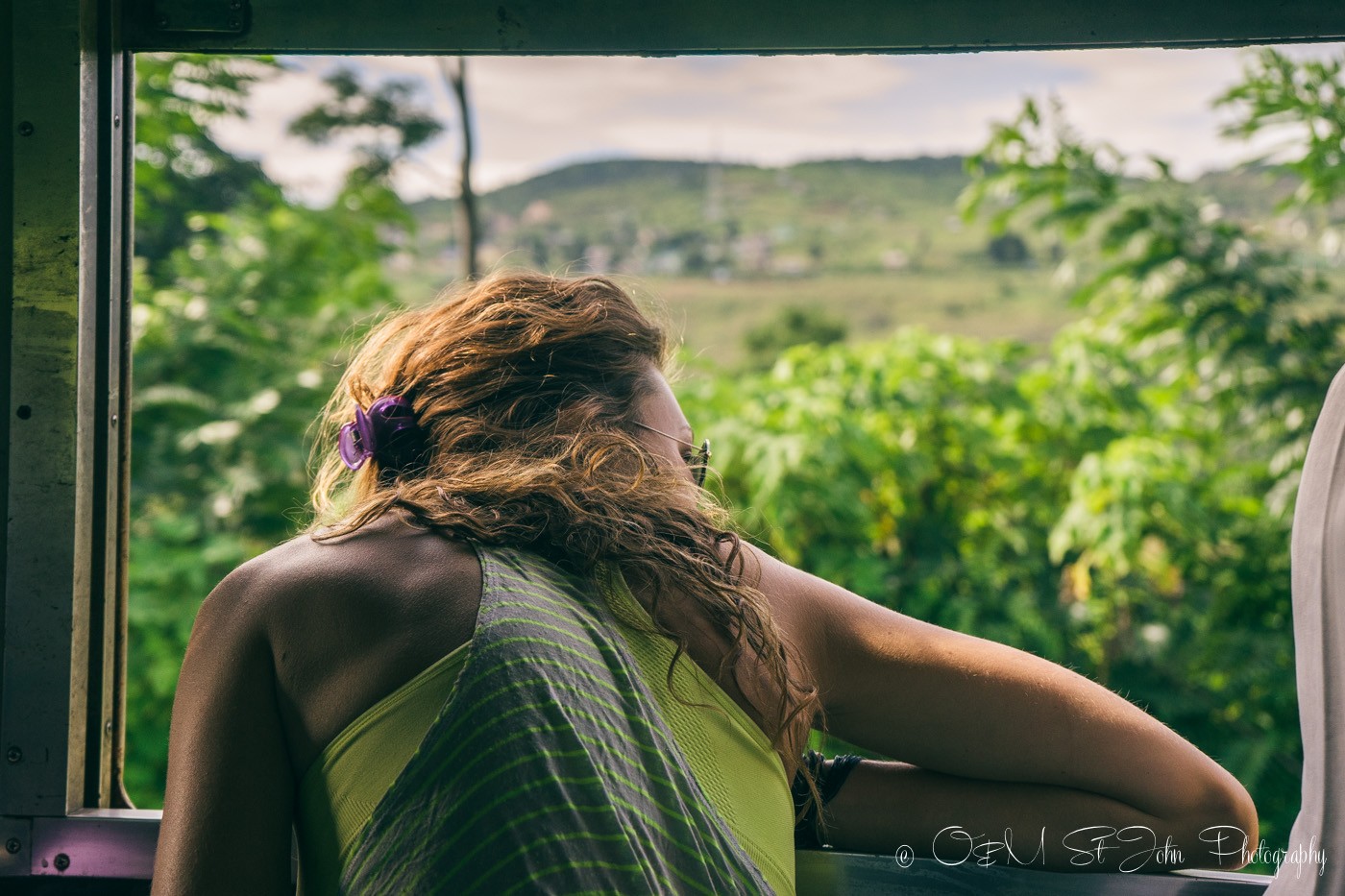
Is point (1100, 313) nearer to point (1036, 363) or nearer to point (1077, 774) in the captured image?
point (1036, 363)

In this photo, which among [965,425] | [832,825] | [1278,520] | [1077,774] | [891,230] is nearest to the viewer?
[1077,774]

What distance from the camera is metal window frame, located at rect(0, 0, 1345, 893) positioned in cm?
161

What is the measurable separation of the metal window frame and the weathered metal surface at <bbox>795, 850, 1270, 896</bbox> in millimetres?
1048

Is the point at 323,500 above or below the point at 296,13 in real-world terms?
below

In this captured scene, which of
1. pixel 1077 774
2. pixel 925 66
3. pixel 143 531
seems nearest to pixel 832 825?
pixel 1077 774

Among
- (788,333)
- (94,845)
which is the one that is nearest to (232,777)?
(94,845)

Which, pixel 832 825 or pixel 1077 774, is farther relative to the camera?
pixel 832 825

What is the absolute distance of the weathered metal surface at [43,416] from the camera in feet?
5.26

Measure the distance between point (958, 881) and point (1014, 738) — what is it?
0.82ft

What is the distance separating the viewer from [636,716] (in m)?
1.14

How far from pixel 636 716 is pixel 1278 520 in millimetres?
3129

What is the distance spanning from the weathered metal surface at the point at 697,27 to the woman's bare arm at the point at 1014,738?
0.88 m

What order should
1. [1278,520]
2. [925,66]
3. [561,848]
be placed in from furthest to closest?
[925,66] < [1278,520] < [561,848]

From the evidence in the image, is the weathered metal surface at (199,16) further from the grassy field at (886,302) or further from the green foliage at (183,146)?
the grassy field at (886,302)
